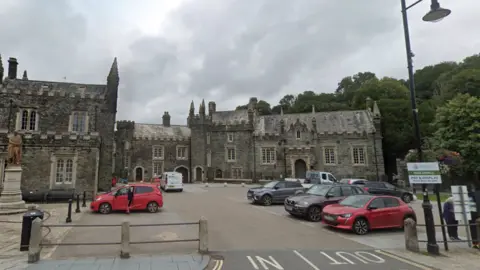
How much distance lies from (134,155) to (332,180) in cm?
3288

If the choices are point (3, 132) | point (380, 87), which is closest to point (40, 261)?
point (3, 132)

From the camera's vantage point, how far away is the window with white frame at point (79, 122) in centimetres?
2481

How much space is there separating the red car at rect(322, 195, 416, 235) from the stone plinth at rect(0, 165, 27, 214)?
640 inches

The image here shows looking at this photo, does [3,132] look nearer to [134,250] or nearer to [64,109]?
[64,109]

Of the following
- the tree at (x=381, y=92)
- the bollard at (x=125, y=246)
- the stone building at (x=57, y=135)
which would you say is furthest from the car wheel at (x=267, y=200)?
the tree at (x=381, y=92)

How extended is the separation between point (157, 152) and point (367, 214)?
41.3 m

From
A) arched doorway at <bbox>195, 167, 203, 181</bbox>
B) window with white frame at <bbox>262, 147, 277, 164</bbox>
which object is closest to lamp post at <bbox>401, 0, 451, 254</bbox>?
window with white frame at <bbox>262, 147, 277, 164</bbox>

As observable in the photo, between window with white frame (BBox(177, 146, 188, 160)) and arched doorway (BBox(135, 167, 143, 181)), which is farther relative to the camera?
window with white frame (BBox(177, 146, 188, 160))

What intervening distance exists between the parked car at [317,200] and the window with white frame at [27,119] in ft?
74.2

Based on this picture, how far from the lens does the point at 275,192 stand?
64.0 ft

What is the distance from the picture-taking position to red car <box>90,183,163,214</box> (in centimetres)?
1539

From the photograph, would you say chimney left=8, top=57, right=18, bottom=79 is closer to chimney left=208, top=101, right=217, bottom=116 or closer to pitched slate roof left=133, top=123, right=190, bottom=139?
pitched slate roof left=133, top=123, right=190, bottom=139

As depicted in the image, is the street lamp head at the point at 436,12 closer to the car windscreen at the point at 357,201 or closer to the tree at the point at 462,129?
the car windscreen at the point at 357,201

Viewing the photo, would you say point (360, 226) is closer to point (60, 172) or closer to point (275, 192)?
point (275, 192)
